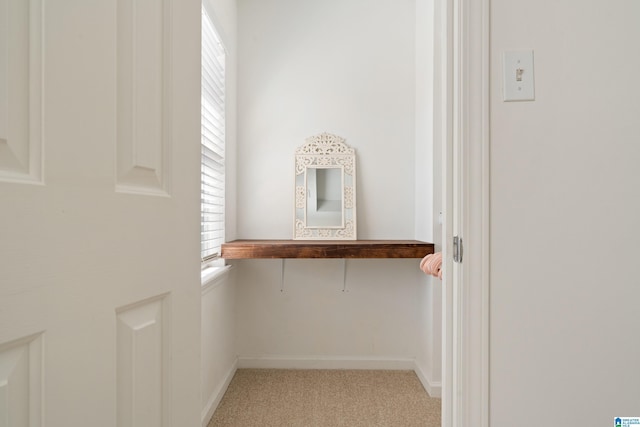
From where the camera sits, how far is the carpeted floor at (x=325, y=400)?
1.83 m

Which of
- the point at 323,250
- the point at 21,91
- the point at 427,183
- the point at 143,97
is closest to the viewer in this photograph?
the point at 21,91

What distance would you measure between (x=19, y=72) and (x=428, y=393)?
2.28 m

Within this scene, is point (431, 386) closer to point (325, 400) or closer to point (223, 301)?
point (325, 400)

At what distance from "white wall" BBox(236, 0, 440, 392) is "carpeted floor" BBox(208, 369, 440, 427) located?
0.18 meters

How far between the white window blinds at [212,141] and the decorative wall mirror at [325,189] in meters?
0.52

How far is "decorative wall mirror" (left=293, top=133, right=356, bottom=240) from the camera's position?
241 cm

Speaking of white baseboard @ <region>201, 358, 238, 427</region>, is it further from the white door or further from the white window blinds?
the white door
